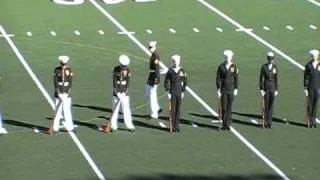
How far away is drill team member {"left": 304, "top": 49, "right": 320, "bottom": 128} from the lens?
21125mm

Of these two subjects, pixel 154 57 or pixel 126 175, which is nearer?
pixel 126 175

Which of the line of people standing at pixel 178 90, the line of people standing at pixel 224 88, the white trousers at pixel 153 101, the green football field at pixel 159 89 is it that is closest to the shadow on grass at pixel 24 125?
the green football field at pixel 159 89

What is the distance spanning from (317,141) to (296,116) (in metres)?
1.83

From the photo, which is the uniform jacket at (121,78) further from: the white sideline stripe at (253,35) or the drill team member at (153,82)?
the white sideline stripe at (253,35)

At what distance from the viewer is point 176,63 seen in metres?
20.8

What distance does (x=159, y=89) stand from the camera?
23953mm

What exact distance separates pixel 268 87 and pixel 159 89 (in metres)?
3.55

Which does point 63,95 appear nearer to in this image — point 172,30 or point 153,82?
point 153,82

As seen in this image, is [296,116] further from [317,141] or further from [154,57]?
[154,57]

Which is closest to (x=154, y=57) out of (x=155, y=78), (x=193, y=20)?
(x=155, y=78)

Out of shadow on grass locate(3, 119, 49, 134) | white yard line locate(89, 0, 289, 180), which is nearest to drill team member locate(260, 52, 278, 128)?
white yard line locate(89, 0, 289, 180)

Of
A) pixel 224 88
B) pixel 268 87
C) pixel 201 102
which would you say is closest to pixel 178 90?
pixel 224 88

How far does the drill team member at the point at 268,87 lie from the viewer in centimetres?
2105

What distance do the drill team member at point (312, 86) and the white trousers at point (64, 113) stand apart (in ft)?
15.8
